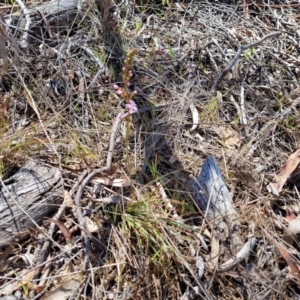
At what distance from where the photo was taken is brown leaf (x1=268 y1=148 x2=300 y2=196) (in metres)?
2.14

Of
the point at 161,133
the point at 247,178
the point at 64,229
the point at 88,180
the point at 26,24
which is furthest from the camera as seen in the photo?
the point at 26,24

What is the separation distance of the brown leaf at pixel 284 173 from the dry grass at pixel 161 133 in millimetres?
31

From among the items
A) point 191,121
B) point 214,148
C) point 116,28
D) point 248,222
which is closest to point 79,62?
point 116,28

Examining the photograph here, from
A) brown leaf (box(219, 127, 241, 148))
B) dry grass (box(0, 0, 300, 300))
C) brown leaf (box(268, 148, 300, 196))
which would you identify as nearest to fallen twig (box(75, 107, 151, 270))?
dry grass (box(0, 0, 300, 300))

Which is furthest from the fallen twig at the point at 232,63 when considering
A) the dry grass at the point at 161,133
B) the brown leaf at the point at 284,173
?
the brown leaf at the point at 284,173

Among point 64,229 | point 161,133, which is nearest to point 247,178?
point 161,133

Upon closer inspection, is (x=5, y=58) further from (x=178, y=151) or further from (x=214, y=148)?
(x=214, y=148)

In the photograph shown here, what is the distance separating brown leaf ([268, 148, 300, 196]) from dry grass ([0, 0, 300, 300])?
0.10ft

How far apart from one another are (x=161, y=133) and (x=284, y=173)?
0.59 metres

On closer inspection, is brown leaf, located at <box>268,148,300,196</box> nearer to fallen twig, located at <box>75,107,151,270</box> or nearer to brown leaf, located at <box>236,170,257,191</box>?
brown leaf, located at <box>236,170,257,191</box>

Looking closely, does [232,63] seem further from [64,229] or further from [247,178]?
[64,229]

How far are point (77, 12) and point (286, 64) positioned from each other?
1.23m

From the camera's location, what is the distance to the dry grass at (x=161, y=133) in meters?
1.83

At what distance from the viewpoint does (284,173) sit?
7.18ft
